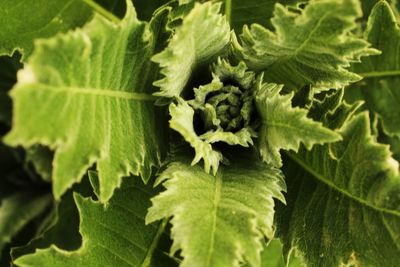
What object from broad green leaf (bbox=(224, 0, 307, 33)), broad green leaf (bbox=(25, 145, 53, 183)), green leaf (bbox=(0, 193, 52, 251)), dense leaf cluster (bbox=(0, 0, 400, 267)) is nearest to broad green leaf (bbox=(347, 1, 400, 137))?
dense leaf cluster (bbox=(0, 0, 400, 267))

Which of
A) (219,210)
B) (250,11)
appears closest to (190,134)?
(219,210)

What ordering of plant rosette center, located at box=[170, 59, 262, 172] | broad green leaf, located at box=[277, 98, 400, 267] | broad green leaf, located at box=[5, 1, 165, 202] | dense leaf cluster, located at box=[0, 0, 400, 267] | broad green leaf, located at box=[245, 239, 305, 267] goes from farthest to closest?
broad green leaf, located at box=[245, 239, 305, 267] < plant rosette center, located at box=[170, 59, 262, 172] < broad green leaf, located at box=[277, 98, 400, 267] < dense leaf cluster, located at box=[0, 0, 400, 267] < broad green leaf, located at box=[5, 1, 165, 202]

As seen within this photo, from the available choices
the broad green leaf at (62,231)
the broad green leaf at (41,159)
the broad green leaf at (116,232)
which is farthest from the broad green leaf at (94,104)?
the broad green leaf at (41,159)

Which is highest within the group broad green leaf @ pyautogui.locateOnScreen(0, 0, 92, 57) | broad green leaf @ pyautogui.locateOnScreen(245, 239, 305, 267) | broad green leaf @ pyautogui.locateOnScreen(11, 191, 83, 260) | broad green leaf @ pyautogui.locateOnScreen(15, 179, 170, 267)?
broad green leaf @ pyautogui.locateOnScreen(0, 0, 92, 57)

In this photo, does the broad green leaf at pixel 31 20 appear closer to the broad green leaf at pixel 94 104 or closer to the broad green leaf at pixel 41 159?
the broad green leaf at pixel 94 104

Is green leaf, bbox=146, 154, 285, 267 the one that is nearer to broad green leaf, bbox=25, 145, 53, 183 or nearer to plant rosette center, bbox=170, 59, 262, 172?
plant rosette center, bbox=170, 59, 262, 172

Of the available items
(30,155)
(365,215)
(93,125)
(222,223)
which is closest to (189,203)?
(222,223)
